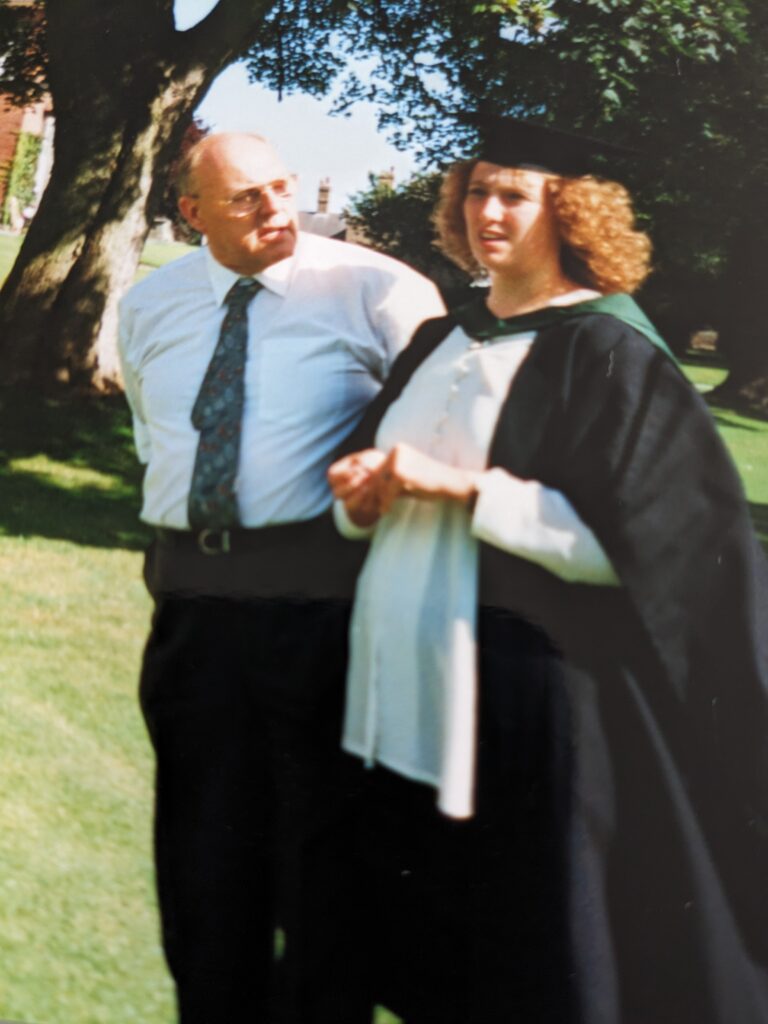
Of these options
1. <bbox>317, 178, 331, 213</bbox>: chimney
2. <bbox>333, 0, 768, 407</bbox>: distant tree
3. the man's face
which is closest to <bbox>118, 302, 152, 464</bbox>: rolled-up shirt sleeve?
the man's face

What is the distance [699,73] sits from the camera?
5.88 feet

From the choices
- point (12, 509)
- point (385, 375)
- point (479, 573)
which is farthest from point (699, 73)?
point (12, 509)

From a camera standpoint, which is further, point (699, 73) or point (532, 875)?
point (532, 875)

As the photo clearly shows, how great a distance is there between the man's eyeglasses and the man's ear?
5cm

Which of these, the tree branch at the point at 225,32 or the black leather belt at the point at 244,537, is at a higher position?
the tree branch at the point at 225,32

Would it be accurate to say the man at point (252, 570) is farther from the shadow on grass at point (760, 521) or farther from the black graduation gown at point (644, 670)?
the shadow on grass at point (760, 521)

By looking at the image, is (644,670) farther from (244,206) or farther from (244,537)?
(244,206)

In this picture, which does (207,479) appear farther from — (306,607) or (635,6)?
(635,6)

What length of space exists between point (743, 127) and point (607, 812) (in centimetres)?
101

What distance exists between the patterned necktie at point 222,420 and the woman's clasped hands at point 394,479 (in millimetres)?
167

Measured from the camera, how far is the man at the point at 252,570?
1828 mm

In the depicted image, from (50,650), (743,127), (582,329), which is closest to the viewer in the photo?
(582,329)

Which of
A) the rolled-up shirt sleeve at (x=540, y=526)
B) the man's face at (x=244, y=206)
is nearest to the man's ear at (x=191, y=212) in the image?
the man's face at (x=244, y=206)

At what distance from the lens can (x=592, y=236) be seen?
5.63 ft
